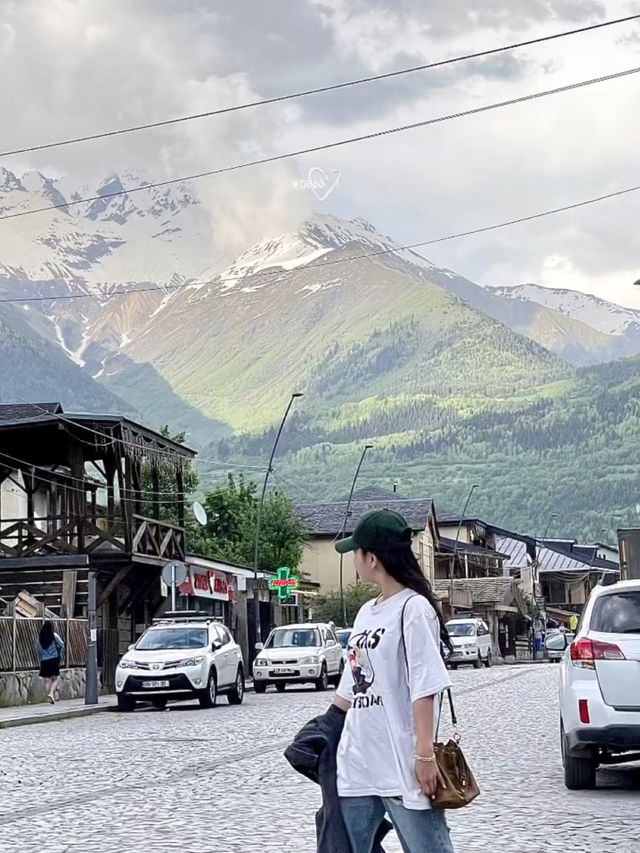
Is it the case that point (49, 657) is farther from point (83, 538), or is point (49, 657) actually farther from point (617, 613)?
point (617, 613)

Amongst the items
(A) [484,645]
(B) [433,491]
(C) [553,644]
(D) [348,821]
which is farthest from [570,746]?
(B) [433,491]

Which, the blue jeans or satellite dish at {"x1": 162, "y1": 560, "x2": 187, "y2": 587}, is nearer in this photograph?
the blue jeans

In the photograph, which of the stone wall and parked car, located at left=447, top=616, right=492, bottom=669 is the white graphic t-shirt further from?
parked car, located at left=447, top=616, right=492, bottom=669

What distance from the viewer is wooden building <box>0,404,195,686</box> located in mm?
37969

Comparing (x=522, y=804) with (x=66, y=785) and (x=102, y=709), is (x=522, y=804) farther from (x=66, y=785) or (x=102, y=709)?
(x=102, y=709)

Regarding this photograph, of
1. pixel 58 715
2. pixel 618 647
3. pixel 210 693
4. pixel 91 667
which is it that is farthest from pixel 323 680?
pixel 618 647

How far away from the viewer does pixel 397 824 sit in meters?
5.43

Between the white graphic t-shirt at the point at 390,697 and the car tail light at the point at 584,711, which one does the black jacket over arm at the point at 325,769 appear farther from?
the car tail light at the point at 584,711

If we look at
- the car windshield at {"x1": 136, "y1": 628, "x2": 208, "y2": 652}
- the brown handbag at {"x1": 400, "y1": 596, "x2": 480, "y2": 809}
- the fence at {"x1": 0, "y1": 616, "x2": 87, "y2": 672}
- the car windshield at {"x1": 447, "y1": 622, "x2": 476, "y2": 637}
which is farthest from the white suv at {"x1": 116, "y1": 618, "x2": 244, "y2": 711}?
the car windshield at {"x1": 447, "y1": 622, "x2": 476, "y2": 637}

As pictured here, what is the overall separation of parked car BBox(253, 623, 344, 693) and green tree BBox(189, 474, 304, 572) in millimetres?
36316

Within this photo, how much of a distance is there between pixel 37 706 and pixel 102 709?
2194mm

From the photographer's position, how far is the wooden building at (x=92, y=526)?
1495 inches

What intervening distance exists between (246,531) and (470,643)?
Answer: 23131mm

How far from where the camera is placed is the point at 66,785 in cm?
1370
